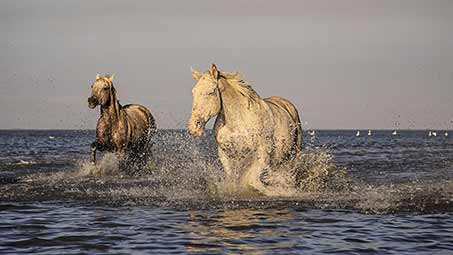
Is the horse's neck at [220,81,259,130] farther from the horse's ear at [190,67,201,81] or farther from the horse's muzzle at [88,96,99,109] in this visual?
the horse's muzzle at [88,96,99,109]

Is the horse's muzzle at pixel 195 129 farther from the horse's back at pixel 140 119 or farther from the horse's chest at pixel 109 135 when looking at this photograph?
the horse's back at pixel 140 119

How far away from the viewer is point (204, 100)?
33.5 ft

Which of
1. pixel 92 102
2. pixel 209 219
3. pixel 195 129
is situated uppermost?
pixel 92 102

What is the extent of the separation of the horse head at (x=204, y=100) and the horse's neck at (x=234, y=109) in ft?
0.50

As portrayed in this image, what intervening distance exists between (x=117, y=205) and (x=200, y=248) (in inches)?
146

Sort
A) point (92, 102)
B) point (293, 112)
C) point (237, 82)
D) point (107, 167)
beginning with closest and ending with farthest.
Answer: point (237, 82) < point (293, 112) < point (92, 102) < point (107, 167)

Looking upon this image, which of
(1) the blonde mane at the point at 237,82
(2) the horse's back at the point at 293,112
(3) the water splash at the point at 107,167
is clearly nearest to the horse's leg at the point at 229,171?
(1) the blonde mane at the point at 237,82

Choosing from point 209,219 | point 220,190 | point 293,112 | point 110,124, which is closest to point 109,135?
point 110,124

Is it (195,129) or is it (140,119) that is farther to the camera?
(140,119)

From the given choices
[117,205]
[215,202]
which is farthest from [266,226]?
[117,205]

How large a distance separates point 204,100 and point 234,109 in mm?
594

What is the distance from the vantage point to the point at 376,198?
35.1 ft

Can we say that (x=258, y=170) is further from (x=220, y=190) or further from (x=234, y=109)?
(x=234, y=109)

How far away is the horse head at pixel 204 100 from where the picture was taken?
396 inches
